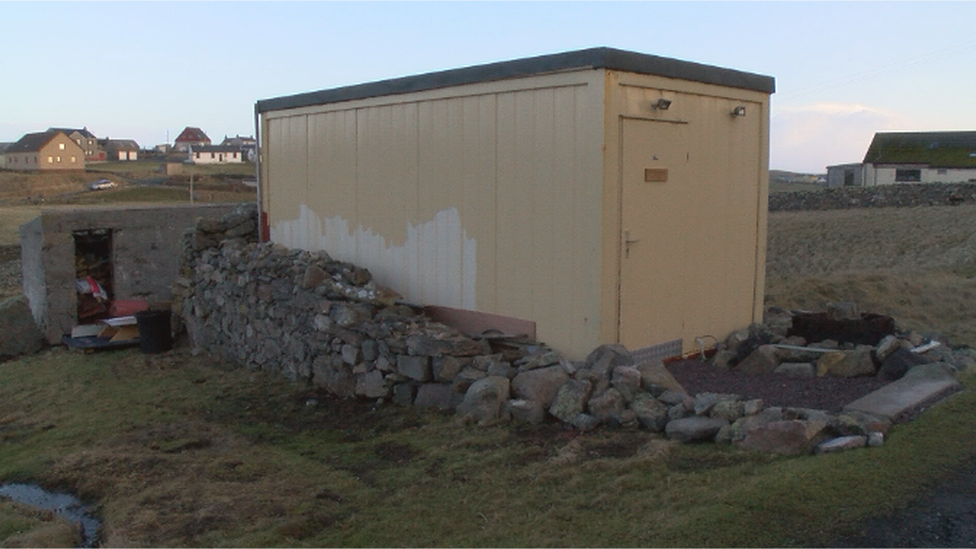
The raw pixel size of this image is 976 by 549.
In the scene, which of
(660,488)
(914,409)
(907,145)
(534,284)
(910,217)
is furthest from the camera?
(907,145)

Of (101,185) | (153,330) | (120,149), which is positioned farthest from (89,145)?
(153,330)

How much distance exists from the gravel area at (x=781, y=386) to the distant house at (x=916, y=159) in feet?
136

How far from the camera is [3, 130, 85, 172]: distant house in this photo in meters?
81.0

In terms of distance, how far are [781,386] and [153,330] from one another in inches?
Answer: 341

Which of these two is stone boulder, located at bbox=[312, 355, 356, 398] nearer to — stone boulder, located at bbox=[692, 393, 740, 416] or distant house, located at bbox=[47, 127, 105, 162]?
stone boulder, located at bbox=[692, 393, 740, 416]


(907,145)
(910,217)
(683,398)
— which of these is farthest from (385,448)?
(907,145)

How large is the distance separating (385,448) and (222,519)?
1.80m

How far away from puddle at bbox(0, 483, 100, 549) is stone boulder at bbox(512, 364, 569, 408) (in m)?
3.33

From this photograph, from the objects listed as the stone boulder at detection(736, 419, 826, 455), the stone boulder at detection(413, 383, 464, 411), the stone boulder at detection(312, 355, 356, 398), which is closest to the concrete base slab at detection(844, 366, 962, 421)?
the stone boulder at detection(736, 419, 826, 455)

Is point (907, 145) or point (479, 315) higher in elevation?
point (907, 145)

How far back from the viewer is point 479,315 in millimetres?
8914

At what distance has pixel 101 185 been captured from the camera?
5400 cm

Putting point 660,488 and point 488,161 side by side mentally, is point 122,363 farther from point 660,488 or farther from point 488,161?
point 660,488

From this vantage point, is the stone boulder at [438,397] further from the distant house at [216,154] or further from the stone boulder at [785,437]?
the distant house at [216,154]
